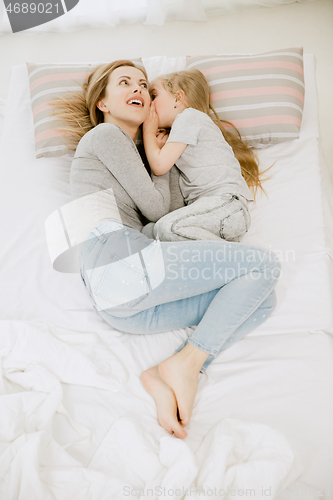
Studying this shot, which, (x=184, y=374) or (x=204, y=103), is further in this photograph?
(x=204, y=103)

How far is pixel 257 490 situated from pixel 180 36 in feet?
8.24

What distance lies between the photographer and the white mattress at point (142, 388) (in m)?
0.81

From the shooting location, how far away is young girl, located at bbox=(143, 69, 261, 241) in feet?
3.97

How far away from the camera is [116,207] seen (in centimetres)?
120

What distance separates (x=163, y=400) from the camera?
968 mm

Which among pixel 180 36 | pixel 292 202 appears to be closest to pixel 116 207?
pixel 292 202

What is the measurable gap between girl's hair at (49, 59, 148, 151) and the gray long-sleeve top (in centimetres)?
28

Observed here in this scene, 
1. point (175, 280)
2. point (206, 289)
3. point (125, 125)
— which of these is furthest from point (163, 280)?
point (125, 125)

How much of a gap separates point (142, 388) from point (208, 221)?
0.54 metres

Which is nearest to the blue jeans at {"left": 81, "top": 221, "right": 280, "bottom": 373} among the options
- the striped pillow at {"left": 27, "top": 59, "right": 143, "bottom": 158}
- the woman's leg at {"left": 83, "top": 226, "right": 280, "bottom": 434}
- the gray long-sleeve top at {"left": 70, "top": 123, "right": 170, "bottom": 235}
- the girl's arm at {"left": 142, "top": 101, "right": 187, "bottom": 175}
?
the woman's leg at {"left": 83, "top": 226, "right": 280, "bottom": 434}

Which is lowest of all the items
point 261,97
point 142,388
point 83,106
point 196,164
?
point 142,388

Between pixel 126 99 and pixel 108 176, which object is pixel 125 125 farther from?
pixel 108 176

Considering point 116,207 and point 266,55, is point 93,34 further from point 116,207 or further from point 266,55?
point 116,207

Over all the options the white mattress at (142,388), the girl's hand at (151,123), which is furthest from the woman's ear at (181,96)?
the white mattress at (142,388)
